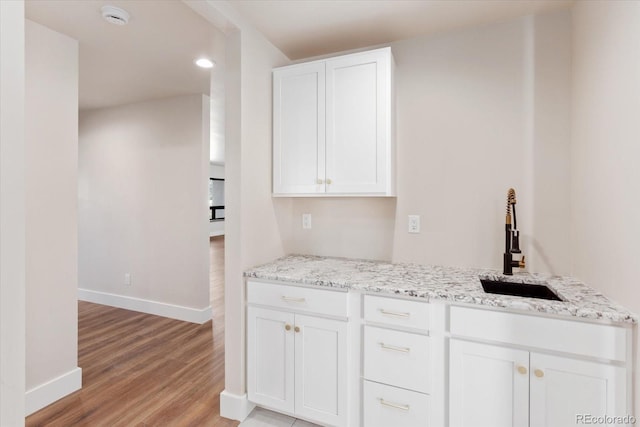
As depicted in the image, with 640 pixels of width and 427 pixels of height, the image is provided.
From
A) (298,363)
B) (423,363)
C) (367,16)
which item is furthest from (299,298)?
(367,16)

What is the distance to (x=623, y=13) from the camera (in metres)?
1.30

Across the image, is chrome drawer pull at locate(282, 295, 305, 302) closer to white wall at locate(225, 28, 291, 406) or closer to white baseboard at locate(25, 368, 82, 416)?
white wall at locate(225, 28, 291, 406)

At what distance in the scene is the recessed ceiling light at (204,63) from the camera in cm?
260

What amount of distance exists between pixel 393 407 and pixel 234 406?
0.97 metres

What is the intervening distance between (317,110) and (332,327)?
4.40 feet

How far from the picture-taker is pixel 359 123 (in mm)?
2012

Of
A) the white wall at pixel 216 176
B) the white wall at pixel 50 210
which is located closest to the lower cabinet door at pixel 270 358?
the white wall at pixel 50 210

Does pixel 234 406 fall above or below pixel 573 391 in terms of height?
below

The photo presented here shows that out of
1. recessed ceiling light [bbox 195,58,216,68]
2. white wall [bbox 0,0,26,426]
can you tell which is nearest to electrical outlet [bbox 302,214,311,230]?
recessed ceiling light [bbox 195,58,216,68]

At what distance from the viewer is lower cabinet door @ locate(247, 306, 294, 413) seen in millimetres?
1823

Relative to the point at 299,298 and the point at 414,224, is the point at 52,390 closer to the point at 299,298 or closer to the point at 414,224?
the point at 299,298

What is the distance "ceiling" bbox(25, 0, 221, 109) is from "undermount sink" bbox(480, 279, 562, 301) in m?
2.35

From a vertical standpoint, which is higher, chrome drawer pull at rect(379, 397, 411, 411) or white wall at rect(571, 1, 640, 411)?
white wall at rect(571, 1, 640, 411)

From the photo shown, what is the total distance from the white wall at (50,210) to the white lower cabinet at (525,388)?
8.18 feet
